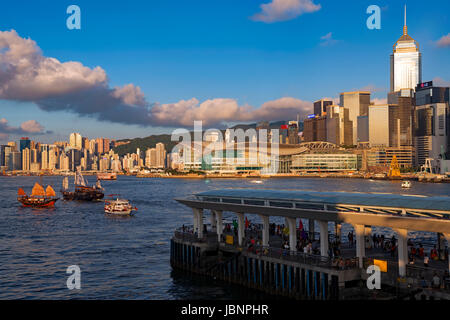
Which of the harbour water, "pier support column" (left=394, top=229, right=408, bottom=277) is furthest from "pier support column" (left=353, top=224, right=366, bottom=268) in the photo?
the harbour water

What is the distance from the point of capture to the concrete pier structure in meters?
23.7

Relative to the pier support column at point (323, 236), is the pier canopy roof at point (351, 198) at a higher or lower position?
higher

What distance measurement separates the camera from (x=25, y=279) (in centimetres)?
3859

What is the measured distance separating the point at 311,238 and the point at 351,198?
31.5ft

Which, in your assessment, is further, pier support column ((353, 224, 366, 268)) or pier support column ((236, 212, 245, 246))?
pier support column ((236, 212, 245, 246))

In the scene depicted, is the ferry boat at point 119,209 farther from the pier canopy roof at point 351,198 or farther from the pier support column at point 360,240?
the pier support column at point 360,240

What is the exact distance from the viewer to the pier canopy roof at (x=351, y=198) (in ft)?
77.1

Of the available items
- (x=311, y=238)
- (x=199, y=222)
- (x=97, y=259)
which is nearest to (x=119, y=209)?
(x=97, y=259)

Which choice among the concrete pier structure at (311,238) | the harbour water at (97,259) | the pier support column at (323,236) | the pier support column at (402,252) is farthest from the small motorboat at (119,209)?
the pier support column at (402,252)

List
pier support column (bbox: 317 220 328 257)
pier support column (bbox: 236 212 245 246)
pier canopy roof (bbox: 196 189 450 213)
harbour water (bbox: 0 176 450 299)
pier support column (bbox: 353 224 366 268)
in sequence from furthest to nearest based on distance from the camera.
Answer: harbour water (bbox: 0 176 450 299) < pier support column (bbox: 236 212 245 246) < pier support column (bbox: 317 220 328 257) < pier support column (bbox: 353 224 366 268) < pier canopy roof (bbox: 196 189 450 213)

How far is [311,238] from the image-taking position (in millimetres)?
35969

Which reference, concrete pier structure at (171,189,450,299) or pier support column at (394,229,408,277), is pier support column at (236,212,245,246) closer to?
concrete pier structure at (171,189,450,299)
